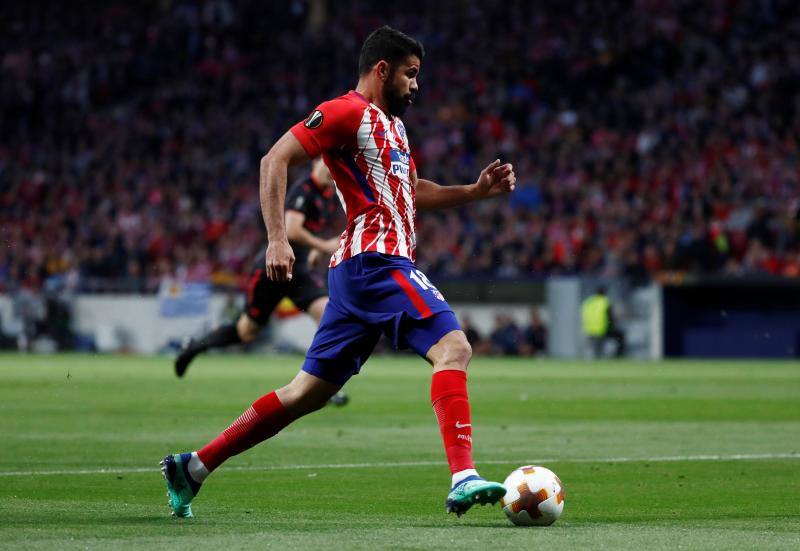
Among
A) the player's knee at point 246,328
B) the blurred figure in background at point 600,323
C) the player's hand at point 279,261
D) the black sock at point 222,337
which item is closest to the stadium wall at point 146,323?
the blurred figure in background at point 600,323

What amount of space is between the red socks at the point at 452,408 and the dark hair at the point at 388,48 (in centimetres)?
150

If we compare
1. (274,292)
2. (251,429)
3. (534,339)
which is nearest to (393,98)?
(251,429)

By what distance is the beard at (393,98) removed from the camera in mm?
6992

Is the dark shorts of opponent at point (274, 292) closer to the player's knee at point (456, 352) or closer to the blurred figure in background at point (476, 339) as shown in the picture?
the player's knee at point (456, 352)

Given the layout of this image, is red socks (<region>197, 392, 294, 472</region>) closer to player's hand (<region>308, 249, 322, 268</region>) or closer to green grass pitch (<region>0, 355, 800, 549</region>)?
green grass pitch (<region>0, 355, 800, 549</region>)

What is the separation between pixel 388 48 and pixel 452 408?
171 centimetres

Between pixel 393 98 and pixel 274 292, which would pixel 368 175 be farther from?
pixel 274 292

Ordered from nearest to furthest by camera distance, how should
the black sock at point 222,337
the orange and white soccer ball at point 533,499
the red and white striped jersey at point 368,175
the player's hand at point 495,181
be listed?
1. the orange and white soccer ball at point 533,499
2. the red and white striped jersey at point 368,175
3. the player's hand at point 495,181
4. the black sock at point 222,337

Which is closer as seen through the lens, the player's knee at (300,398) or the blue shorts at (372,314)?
the blue shorts at (372,314)

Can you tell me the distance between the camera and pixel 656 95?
32906mm

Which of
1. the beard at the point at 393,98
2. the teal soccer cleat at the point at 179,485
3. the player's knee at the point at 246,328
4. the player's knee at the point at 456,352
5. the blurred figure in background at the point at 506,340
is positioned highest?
the beard at the point at 393,98

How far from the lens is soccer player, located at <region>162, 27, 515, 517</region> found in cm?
658

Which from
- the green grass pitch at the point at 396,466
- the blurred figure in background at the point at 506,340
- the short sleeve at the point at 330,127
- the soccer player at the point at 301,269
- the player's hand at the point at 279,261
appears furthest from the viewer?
the blurred figure in background at the point at 506,340

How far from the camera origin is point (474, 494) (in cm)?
602
